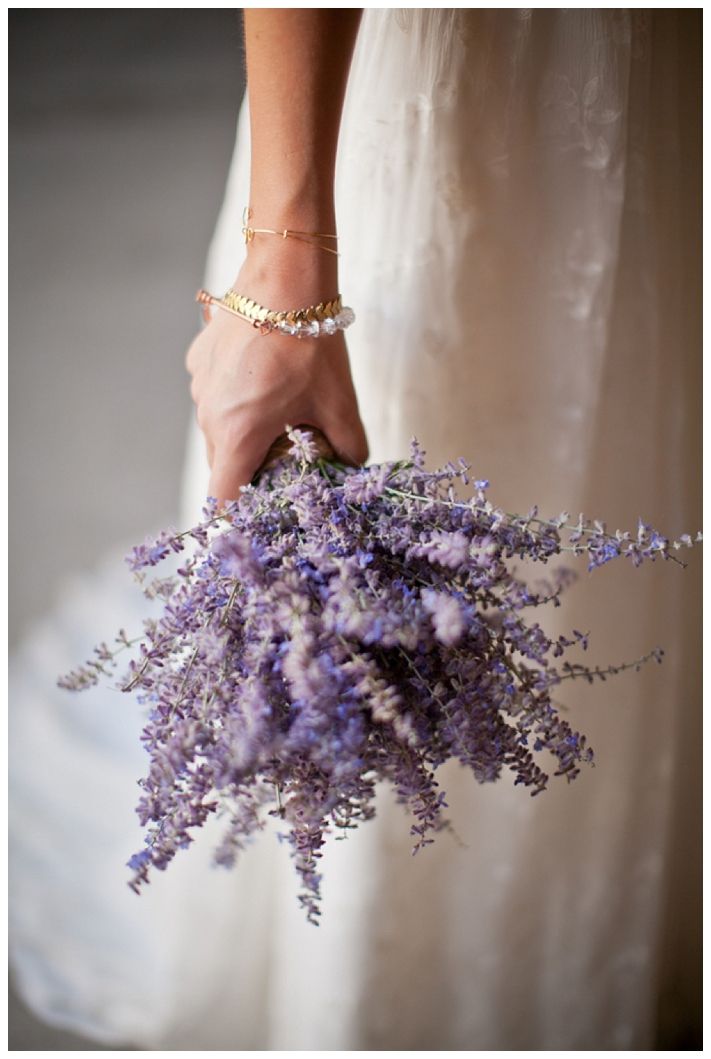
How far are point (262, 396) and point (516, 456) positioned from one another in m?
0.48

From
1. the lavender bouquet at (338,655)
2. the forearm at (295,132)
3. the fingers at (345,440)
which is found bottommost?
the lavender bouquet at (338,655)

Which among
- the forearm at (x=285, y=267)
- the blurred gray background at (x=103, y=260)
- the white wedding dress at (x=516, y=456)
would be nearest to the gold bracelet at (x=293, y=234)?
the forearm at (x=285, y=267)

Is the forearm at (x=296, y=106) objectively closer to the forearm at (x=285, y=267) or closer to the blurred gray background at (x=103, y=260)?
the forearm at (x=285, y=267)

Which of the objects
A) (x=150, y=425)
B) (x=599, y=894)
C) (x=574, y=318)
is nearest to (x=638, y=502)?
(x=574, y=318)

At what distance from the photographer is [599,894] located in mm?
1099

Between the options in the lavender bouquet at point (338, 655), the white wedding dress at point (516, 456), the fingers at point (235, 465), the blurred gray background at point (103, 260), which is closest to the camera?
the lavender bouquet at point (338, 655)

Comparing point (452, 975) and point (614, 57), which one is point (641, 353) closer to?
point (614, 57)

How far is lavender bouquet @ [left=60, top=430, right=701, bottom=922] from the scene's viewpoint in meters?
0.42

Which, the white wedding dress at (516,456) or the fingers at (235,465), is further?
the white wedding dress at (516,456)

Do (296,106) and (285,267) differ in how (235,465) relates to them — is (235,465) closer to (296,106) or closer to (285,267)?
(285,267)

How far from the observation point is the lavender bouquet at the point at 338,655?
0.42m

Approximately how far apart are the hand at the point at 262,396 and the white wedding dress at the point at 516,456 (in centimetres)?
29

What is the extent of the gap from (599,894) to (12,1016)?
1054mm

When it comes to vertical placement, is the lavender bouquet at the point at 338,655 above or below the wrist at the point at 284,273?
below
